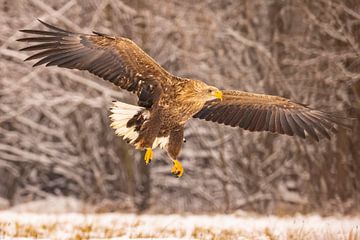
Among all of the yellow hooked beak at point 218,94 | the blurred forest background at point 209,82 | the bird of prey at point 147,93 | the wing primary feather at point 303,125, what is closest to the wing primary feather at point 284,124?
the bird of prey at point 147,93

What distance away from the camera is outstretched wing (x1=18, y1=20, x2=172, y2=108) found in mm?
7102

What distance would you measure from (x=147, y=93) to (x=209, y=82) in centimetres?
838

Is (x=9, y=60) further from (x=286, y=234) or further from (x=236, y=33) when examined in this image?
(x=286, y=234)

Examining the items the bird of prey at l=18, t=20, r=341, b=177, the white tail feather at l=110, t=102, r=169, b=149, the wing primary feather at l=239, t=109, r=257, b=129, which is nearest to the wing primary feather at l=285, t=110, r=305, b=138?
the bird of prey at l=18, t=20, r=341, b=177

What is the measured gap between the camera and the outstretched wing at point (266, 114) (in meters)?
8.01

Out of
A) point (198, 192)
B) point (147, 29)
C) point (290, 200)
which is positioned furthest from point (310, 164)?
point (147, 29)

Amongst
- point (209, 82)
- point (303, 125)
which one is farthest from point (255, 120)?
point (209, 82)

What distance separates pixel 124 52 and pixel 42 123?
10494 millimetres

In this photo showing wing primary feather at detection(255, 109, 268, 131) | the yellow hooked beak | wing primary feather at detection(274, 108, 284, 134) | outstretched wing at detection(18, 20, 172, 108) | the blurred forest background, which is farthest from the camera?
the blurred forest background

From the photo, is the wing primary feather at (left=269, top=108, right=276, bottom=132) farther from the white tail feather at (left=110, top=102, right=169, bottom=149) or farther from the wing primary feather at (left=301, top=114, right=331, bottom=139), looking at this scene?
the white tail feather at (left=110, top=102, right=169, bottom=149)

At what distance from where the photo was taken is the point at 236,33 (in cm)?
1526

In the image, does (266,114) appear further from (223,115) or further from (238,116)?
(223,115)

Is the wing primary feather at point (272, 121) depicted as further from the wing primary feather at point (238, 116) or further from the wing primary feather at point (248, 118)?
the wing primary feather at point (238, 116)

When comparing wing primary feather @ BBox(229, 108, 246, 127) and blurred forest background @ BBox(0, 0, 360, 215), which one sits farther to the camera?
blurred forest background @ BBox(0, 0, 360, 215)
